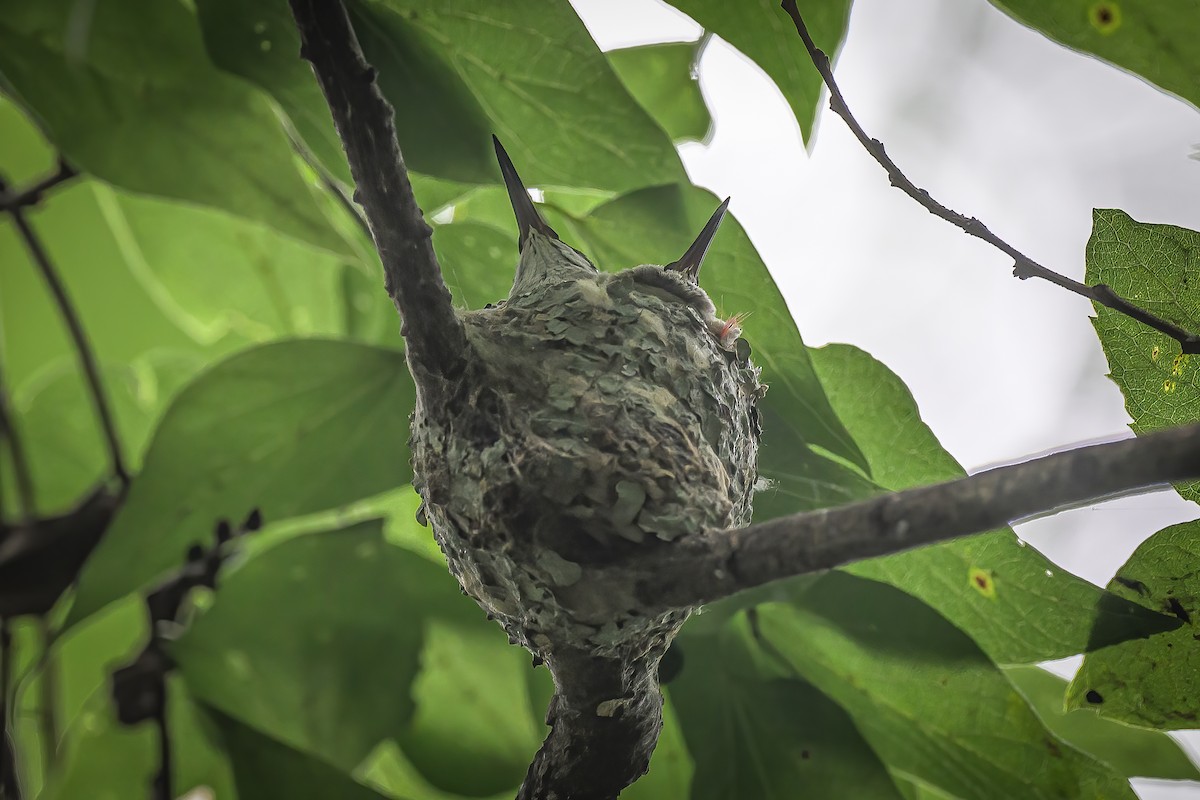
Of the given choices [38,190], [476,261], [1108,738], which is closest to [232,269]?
[38,190]

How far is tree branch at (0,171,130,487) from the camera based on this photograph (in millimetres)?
1221

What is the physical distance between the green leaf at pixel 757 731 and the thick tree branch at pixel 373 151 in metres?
0.65

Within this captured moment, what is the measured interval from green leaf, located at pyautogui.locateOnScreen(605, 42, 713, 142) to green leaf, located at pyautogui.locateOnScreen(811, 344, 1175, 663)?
19.9 inches

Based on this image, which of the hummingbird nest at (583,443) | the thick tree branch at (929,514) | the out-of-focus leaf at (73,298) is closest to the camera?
the thick tree branch at (929,514)

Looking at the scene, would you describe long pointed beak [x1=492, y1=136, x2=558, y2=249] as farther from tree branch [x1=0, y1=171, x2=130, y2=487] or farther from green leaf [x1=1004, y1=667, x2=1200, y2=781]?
green leaf [x1=1004, y1=667, x2=1200, y2=781]

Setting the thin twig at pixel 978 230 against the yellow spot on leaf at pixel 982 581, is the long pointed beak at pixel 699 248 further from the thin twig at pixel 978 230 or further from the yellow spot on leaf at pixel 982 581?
the yellow spot on leaf at pixel 982 581

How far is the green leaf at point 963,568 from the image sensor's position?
974 millimetres

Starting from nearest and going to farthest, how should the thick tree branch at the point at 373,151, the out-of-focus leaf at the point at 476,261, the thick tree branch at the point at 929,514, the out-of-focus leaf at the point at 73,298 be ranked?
the thick tree branch at the point at 929,514 < the thick tree branch at the point at 373,151 < the out-of-focus leaf at the point at 476,261 < the out-of-focus leaf at the point at 73,298

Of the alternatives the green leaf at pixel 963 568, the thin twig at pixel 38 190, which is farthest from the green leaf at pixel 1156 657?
the thin twig at pixel 38 190

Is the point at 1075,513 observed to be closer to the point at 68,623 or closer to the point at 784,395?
the point at 784,395

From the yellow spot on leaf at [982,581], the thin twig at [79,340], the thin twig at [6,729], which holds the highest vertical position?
the yellow spot on leaf at [982,581]

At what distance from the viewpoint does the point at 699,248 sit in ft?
3.52

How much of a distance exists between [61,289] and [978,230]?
4.24 feet

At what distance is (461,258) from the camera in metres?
1.18
